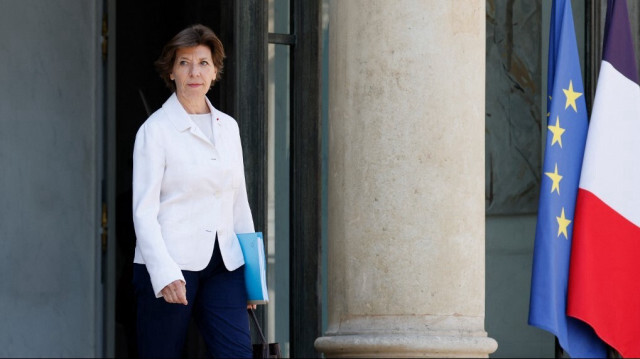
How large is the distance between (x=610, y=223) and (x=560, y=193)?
313 millimetres

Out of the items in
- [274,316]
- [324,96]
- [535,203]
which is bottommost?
[274,316]

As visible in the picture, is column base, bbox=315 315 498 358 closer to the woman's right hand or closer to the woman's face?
the woman's right hand

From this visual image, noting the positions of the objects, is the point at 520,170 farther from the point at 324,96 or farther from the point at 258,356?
A: the point at 258,356

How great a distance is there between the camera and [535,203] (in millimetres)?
9805

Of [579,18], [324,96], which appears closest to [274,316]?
[324,96]

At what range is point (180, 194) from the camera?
20.2 feet

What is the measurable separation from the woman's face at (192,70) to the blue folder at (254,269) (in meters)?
0.63

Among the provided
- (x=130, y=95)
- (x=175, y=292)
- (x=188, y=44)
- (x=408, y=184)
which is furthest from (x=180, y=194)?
(x=130, y=95)

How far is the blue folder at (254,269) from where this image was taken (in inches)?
245

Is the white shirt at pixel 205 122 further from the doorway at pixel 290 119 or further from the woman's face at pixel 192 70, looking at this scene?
the doorway at pixel 290 119

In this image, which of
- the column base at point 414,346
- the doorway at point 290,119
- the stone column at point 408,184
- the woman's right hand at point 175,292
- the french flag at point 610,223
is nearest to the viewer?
the woman's right hand at point 175,292

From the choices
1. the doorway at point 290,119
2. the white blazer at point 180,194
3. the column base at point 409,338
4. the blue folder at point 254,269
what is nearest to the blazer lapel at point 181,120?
the white blazer at point 180,194

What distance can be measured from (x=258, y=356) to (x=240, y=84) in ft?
6.93

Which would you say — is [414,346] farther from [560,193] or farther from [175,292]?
[560,193]
